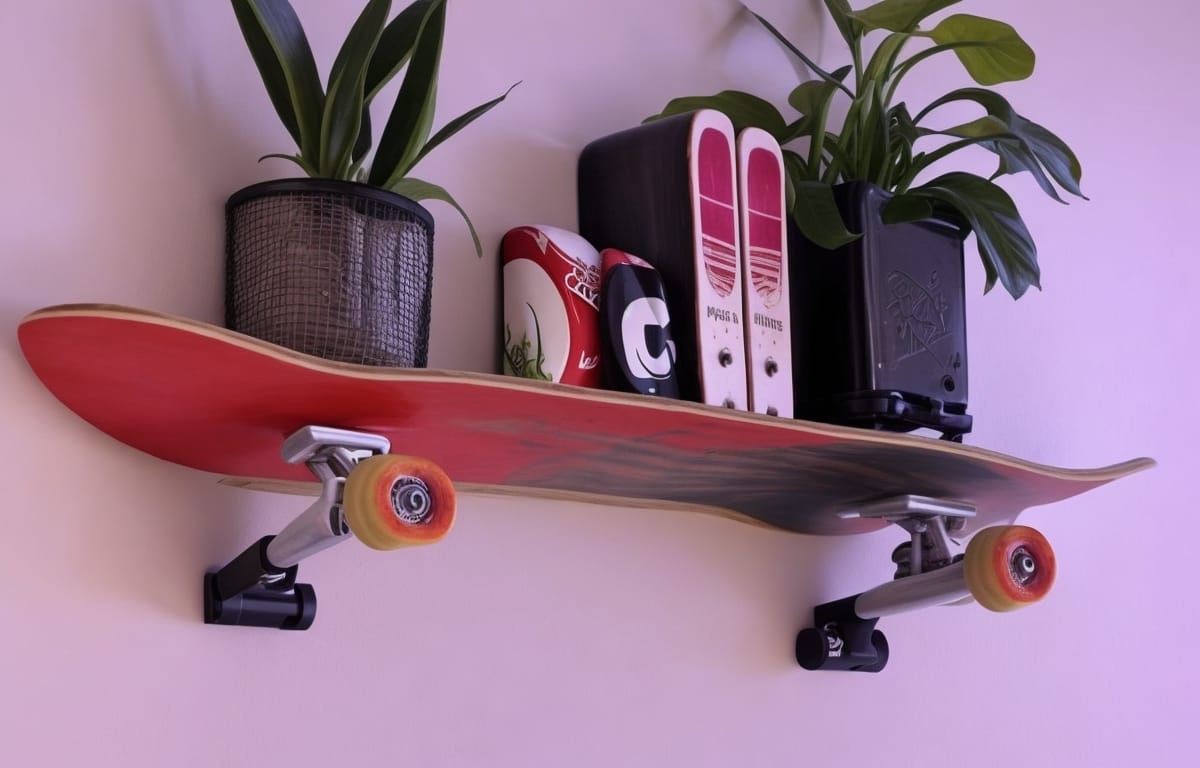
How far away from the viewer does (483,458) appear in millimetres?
1201

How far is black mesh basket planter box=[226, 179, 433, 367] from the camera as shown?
106 centimetres

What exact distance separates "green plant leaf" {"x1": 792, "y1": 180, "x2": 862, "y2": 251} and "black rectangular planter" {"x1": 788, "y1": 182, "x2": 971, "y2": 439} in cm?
5

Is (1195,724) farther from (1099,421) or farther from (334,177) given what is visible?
(334,177)

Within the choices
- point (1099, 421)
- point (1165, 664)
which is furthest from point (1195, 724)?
point (1099, 421)

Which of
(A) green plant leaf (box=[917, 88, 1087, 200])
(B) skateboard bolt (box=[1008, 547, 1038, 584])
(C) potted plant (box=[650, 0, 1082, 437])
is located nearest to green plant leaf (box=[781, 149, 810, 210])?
(C) potted plant (box=[650, 0, 1082, 437])

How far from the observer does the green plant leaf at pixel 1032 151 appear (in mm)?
1471

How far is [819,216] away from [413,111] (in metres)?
0.48

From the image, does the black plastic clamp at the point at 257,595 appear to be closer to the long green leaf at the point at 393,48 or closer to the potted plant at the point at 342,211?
the potted plant at the point at 342,211

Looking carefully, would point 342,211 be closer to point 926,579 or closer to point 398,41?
point 398,41

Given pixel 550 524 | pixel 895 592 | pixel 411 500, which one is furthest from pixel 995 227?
pixel 411 500

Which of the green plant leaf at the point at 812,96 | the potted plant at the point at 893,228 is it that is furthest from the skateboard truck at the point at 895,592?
the green plant leaf at the point at 812,96

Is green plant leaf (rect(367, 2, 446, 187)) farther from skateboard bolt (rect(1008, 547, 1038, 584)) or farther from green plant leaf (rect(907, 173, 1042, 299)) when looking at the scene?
skateboard bolt (rect(1008, 547, 1038, 584))

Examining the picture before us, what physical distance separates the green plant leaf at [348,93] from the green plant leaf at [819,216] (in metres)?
0.52

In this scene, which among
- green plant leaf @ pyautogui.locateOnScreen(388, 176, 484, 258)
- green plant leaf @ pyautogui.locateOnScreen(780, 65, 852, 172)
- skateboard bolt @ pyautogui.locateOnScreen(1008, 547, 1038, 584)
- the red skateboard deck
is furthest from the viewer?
green plant leaf @ pyautogui.locateOnScreen(780, 65, 852, 172)
